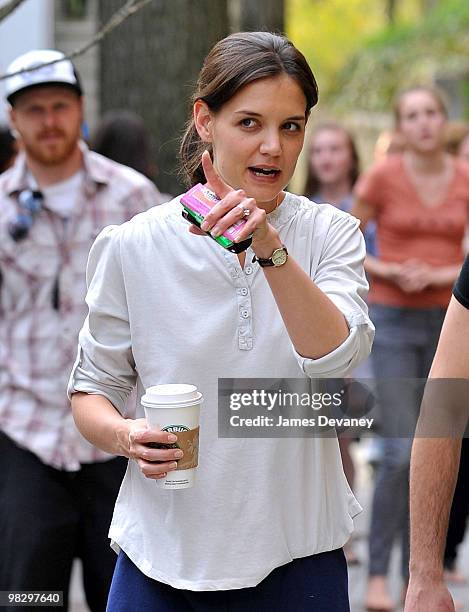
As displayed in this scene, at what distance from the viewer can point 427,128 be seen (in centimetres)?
593

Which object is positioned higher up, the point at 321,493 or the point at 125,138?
the point at 125,138

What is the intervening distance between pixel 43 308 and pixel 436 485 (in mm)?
1811

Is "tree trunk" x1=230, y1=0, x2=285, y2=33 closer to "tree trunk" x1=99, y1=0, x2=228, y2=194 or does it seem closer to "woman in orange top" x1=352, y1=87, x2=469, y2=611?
"tree trunk" x1=99, y1=0, x2=228, y2=194

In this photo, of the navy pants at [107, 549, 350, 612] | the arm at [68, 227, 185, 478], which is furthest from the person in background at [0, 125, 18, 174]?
the navy pants at [107, 549, 350, 612]

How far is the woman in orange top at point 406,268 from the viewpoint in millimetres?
5629

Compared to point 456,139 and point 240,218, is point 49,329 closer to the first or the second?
point 240,218

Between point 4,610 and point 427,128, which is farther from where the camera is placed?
Result: point 427,128

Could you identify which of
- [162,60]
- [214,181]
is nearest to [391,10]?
[162,60]

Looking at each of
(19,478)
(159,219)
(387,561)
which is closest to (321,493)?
(159,219)

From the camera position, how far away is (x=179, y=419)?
2.41 metres

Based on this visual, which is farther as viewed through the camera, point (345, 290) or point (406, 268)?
point (406, 268)

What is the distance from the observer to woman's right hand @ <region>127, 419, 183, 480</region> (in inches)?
94.9

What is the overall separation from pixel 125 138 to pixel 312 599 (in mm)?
3407

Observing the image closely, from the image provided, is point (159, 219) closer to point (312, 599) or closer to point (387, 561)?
point (312, 599)
